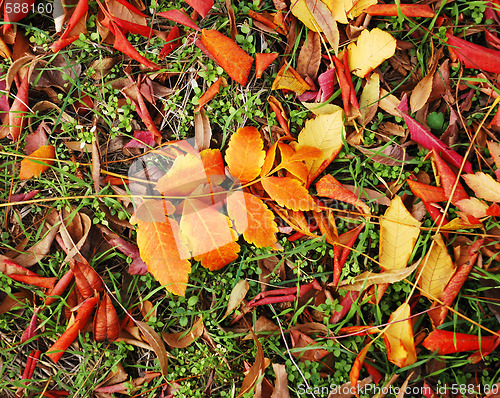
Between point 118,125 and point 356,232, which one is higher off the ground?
point 118,125

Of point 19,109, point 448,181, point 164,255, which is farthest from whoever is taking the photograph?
point 19,109


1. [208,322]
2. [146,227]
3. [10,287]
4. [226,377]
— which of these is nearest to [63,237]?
[10,287]

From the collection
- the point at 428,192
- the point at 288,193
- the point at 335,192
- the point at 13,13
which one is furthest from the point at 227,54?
the point at 428,192

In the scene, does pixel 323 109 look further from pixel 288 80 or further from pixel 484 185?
pixel 484 185

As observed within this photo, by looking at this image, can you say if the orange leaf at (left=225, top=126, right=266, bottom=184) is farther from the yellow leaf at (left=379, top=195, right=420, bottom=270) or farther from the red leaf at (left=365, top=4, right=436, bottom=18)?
the red leaf at (left=365, top=4, right=436, bottom=18)

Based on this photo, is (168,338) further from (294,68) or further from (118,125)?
(294,68)

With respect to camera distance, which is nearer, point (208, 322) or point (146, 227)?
point (146, 227)
